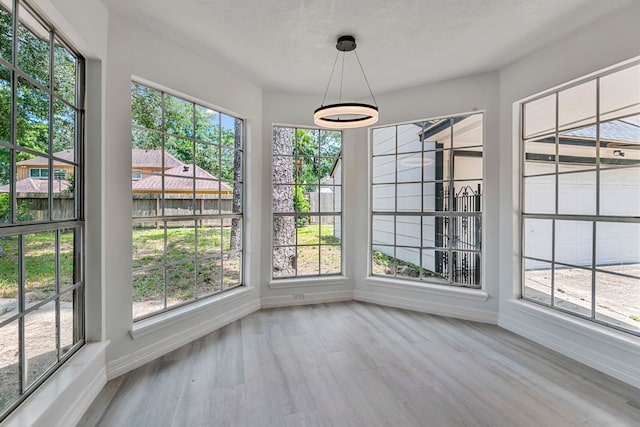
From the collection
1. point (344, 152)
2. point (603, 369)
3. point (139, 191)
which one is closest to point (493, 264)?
point (603, 369)

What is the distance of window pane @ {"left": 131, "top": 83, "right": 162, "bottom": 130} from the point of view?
9.12ft

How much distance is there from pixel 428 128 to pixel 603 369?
3.00 meters

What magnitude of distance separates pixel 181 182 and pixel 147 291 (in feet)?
3.59

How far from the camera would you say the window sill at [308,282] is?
4.25 m

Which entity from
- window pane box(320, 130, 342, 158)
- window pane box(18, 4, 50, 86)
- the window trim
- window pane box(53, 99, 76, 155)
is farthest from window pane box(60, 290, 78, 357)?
window pane box(320, 130, 342, 158)

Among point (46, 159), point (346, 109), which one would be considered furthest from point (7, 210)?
point (346, 109)

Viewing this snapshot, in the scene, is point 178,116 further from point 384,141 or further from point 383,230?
point 383,230

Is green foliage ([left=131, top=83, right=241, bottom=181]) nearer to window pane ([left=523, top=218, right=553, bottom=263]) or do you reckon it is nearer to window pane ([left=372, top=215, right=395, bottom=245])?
window pane ([left=372, top=215, right=395, bottom=245])

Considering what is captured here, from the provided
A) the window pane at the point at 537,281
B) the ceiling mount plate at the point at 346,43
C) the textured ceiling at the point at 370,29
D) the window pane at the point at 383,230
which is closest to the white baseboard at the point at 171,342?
the window pane at the point at 383,230

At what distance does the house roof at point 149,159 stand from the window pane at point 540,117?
377 cm

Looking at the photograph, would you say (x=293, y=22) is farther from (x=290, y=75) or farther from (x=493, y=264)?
(x=493, y=264)

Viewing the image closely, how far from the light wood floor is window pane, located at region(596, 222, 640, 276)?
90cm

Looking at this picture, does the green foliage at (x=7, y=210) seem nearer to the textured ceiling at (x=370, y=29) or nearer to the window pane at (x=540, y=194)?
the textured ceiling at (x=370, y=29)

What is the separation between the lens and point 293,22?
2.64 metres
